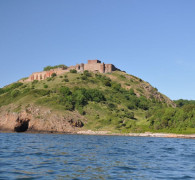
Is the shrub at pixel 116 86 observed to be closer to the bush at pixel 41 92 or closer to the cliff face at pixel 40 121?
the bush at pixel 41 92

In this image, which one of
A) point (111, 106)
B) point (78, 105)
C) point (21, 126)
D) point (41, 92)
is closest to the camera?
point (21, 126)

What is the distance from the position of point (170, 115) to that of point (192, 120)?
8.59 m

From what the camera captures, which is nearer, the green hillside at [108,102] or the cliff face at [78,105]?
the green hillside at [108,102]

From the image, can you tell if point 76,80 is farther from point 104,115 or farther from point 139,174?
point 139,174

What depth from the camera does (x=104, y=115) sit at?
10225 cm

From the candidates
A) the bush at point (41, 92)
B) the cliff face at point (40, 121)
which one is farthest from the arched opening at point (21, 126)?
the bush at point (41, 92)

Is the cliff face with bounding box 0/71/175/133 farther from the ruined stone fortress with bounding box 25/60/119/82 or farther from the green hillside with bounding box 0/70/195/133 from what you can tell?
the ruined stone fortress with bounding box 25/60/119/82

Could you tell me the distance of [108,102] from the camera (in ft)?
375

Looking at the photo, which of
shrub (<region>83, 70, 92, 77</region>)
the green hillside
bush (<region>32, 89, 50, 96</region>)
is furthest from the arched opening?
shrub (<region>83, 70, 92, 77</region>)

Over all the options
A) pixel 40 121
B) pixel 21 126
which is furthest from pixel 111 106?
pixel 21 126

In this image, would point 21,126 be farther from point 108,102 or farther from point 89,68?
point 89,68

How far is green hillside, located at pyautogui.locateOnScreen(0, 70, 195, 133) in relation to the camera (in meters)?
88.2

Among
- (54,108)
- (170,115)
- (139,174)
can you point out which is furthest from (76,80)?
(139,174)

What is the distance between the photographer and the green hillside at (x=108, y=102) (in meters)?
88.2
